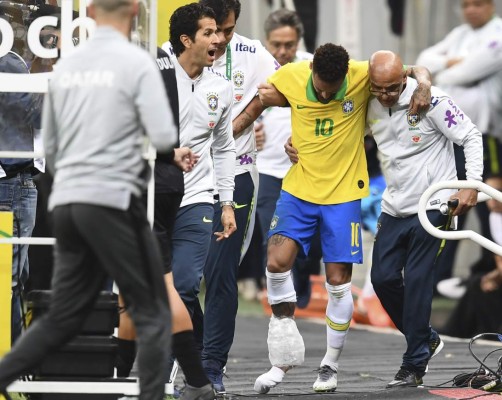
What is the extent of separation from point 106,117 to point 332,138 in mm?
2701

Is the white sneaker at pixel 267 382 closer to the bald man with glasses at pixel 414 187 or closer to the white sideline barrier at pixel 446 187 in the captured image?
the bald man with glasses at pixel 414 187

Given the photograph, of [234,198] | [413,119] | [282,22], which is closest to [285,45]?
[282,22]

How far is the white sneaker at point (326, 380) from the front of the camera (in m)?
8.95

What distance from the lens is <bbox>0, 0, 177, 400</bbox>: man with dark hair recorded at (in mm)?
6602

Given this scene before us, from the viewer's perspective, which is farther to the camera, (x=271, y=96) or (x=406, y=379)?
(x=271, y=96)

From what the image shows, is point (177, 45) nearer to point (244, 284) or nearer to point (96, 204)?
point (96, 204)

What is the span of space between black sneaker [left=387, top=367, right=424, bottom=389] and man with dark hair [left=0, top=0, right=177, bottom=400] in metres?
2.58

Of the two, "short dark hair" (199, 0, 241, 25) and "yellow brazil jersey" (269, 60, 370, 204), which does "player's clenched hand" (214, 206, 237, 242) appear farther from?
"short dark hair" (199, 0, 241, 25)

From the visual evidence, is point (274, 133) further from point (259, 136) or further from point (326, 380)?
point (326, 380)

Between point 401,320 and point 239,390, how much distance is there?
1.15 metres

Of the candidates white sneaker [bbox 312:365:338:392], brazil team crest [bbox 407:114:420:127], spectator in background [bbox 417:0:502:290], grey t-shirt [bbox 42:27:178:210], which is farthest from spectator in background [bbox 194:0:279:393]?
spectator in background [bbox 417:0:502:290]

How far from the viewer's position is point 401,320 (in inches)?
374

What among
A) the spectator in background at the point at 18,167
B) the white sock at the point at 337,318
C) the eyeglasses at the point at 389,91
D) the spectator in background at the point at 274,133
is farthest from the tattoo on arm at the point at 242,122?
the spectator in background at the point at 274,133

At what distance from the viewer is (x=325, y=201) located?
9.07 m
